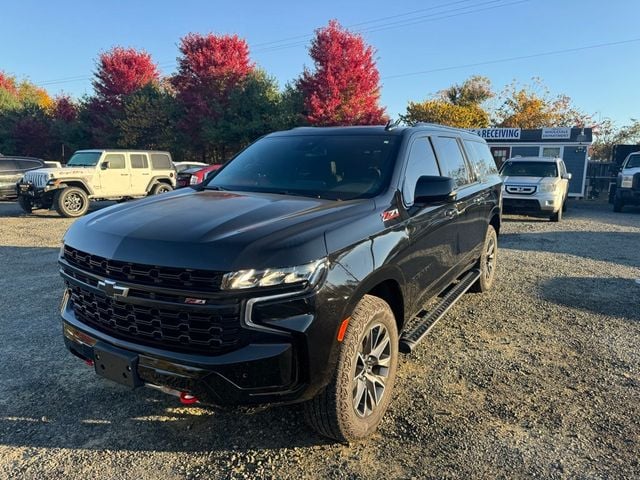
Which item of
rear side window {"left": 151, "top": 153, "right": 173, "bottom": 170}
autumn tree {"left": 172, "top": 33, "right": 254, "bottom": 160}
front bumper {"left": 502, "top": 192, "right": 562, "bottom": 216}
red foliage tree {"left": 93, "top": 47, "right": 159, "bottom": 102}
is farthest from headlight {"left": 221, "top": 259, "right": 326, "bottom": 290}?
red foliage tree {"left": 93, "top": 47, "right": 159, "bottom": 102}

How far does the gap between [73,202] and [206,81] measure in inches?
589

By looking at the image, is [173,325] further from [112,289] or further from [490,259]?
[490,259]

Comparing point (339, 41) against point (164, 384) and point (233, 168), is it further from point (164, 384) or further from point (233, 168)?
point (164, 384)

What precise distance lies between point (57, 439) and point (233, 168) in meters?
2.41

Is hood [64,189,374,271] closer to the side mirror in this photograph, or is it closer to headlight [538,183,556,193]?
the side mirror

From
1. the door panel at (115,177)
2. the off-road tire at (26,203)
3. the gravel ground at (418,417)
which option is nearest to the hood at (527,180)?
the gravel ground at (418,417)

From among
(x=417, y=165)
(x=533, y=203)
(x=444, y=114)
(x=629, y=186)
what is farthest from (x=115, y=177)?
(x=444, y=114)

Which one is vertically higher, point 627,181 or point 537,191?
point 537,191

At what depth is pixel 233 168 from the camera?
4129mm

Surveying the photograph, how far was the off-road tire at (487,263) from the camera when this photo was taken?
222 inches

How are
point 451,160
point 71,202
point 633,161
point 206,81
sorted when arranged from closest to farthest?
1. point 451,160
2. point 71,202
3. point 633,161
4. point 206,81

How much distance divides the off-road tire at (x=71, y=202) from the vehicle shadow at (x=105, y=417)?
1013 centimetres

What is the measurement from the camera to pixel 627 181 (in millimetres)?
15727

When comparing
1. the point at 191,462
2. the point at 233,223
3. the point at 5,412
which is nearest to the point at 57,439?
the point at 5,412
